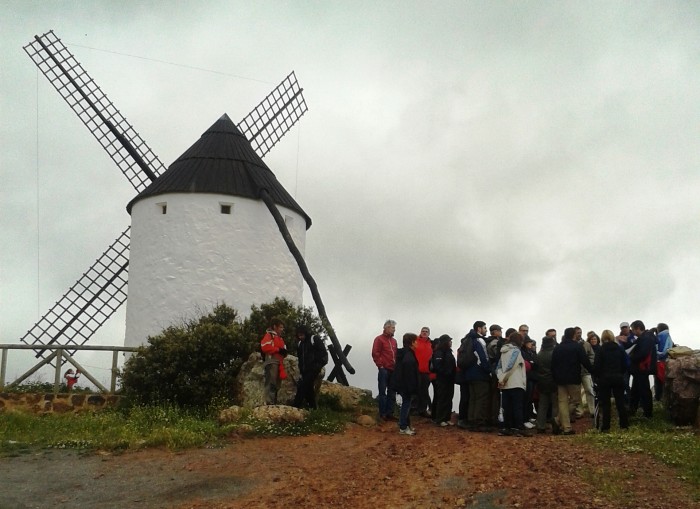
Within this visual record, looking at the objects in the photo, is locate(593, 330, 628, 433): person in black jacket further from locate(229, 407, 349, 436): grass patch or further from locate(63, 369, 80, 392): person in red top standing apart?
locate(63, 369, 80, 392): person in red top standing apart

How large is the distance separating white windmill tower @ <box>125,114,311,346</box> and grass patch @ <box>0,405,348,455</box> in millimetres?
5235

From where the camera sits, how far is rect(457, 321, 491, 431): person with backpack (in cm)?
1427

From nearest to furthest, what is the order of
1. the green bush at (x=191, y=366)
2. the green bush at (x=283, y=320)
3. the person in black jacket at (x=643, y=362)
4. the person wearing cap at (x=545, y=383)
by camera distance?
the person wearing cap at (x=545, y=383) < the person in black jacket at (x=643, y=362) < the green bush at (x=191, y=366) < the green bush at (x=283, y=320)

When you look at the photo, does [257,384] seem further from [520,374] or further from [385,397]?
[520,374]

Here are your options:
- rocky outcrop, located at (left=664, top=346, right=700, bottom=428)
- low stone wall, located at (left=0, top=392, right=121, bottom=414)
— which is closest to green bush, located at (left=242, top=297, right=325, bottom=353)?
low stone wall, located at (left=0, top=392, right=121, bottom=414)

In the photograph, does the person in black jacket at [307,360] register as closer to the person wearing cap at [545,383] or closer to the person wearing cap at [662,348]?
the person wearing cap at [545,383]

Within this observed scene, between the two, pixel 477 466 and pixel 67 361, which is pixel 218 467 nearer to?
pixel 477 466

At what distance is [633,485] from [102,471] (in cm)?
764

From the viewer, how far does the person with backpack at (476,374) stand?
14.3 meters

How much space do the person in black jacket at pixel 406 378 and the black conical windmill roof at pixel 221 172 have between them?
349 inches

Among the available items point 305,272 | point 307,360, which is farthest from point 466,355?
point 305,272

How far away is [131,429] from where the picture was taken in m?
14.0

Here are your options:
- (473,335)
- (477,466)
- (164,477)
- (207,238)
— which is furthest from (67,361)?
(477,466)

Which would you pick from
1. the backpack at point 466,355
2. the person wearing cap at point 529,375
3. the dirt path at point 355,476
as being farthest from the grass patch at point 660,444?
the backpack at point 466,355
